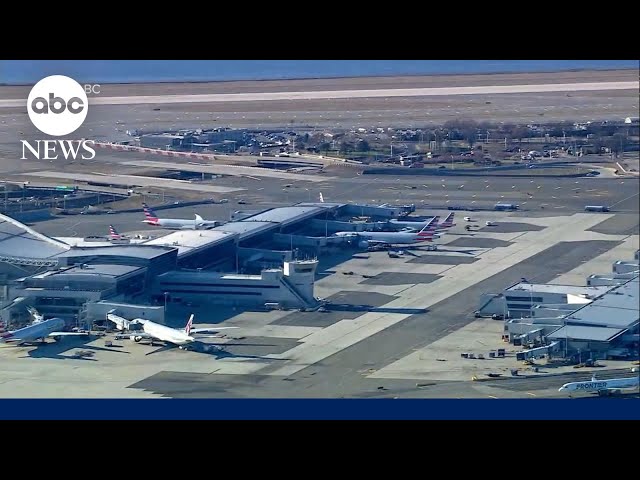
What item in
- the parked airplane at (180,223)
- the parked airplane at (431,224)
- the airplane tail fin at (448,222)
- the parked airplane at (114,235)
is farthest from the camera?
the airplane tail fin at (448,222)

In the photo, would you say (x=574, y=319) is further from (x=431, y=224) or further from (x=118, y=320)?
(x=431, y=224)

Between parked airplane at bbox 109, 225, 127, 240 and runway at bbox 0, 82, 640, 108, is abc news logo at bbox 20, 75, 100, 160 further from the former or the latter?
runway at bbox 0, 82, 640, 108

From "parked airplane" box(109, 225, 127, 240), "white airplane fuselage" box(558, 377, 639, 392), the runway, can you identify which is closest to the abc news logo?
"parked airplane" box(109, 225, 127, 240)

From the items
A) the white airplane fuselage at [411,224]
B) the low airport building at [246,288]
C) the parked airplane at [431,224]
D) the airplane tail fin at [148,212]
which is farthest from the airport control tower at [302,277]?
the airplane tail fin at [148,212]

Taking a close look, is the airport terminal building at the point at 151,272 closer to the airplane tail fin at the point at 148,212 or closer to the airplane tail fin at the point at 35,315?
the airplane tail fin at the point at 35,315

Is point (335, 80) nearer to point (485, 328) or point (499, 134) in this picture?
point (499, 134)

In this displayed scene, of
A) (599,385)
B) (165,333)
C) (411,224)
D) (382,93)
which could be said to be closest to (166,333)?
(165,333)

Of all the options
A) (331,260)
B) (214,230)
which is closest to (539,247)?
(331,260)
